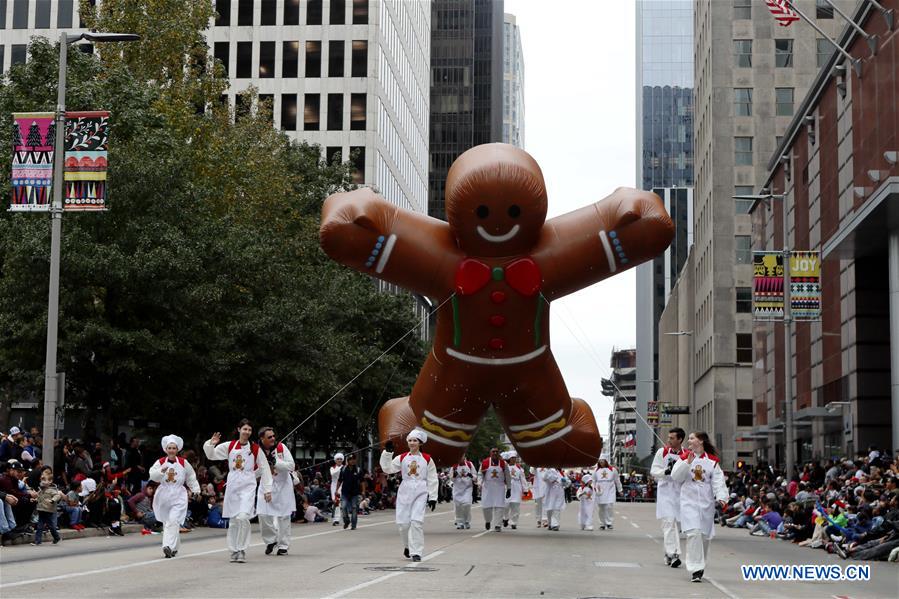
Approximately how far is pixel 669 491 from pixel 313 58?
6048cm

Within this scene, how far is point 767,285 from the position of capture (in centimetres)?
3447

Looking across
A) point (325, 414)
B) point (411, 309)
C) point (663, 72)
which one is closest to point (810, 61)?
point (411, 309)

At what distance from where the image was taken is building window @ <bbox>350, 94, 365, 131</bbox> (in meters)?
71.9

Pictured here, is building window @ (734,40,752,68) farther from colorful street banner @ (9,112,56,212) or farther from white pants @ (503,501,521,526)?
colorful street banner @ (9,112,56,212)

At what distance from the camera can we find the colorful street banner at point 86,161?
890 inches

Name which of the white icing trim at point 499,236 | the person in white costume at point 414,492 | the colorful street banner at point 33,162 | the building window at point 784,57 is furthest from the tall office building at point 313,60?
the person in white costume at point 414,492

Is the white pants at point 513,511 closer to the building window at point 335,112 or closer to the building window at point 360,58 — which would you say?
the building window at point 335,112

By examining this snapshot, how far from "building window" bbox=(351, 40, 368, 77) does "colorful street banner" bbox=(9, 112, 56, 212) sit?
1992 inches

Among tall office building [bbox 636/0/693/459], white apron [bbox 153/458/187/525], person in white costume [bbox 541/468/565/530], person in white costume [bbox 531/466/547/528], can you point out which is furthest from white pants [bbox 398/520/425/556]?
tall office building [bbox 636/0/693/459]

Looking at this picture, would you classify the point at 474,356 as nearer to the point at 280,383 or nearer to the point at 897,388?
the point at 280,383

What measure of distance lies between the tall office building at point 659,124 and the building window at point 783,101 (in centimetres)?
8518

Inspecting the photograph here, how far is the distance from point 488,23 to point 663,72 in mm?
55351

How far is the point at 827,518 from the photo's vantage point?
22.5 metres

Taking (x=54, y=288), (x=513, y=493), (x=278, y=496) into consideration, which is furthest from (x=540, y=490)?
(x=54, y=288)
